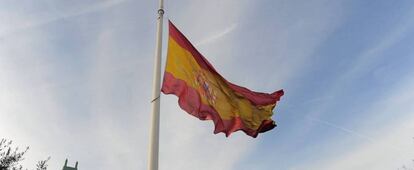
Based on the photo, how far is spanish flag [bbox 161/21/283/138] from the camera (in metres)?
10.0

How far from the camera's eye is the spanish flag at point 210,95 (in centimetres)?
1002

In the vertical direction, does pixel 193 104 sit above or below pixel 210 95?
below

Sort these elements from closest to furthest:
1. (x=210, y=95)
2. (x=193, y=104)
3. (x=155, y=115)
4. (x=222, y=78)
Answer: (x=155, y=115)
(x=193, y=104)
(x=210, y=95)
(x=222, y=78)

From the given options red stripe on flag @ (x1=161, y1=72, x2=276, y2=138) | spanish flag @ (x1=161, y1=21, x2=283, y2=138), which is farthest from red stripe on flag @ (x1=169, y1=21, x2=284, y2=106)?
red stripe on flag @ (x1=161, y1=72, x2=276, y2=138)

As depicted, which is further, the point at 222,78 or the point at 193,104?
the point at 222,78

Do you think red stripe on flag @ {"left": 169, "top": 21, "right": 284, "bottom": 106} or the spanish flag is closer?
the spanish flag

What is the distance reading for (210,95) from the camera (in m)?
10.8

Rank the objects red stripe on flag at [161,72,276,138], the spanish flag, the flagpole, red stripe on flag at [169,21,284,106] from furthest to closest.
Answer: red stripe on flag at [169,21,284,106]
the spanish flag
red stripe on flag at [161,72,276,138]
the flagpole

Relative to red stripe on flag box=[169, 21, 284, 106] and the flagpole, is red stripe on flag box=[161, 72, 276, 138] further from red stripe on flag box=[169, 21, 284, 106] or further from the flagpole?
red stripe on flag box=[169, 21, 284, 106]

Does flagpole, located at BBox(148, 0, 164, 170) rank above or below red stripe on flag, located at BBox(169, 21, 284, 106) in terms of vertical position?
below

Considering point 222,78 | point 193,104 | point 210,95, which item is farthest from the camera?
point 222,78

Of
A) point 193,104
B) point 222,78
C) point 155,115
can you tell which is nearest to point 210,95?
point 193,104

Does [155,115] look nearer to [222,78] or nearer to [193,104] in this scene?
[193,104]

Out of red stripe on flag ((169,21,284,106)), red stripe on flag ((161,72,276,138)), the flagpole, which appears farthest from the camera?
red stripe on flag ((169,21,284,106))
